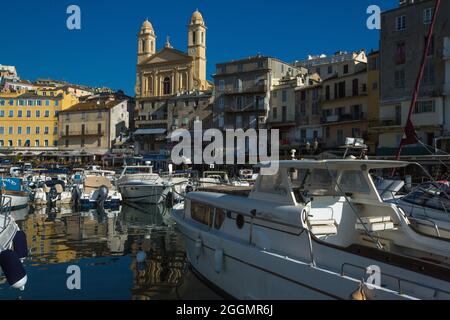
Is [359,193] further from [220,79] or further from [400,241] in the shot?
[220,79]

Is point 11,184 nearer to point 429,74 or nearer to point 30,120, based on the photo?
point 429,74

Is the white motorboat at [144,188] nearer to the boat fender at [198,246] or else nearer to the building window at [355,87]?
the boat fender at [198,246]

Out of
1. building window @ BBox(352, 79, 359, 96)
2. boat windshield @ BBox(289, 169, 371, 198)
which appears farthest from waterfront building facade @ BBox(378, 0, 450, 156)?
boat windshield @ BBox(289, 169, 371, 198)

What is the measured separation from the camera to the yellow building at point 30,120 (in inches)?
3063

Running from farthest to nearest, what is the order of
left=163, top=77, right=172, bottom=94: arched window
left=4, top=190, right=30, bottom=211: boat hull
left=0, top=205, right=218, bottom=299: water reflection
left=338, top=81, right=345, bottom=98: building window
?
left=163, top=77, right=172, bottom=94: arched window, left=338, top=81, right=345, bottom=98: building window, left=4, top=190, right=30, bottom=211: boat hull, left=0, top=205, right=218, bottom=299: water reflection

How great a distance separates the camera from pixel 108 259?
602 inches

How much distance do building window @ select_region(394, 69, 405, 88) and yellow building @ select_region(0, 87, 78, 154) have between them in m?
55.9

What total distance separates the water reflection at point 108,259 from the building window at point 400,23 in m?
28.7

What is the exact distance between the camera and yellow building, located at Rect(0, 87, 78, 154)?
7781cm

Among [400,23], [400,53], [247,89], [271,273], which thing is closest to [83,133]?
[247,89]

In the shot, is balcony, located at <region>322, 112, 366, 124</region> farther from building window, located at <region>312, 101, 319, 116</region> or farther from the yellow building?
the yellow building

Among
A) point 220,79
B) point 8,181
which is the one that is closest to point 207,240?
point 8,181

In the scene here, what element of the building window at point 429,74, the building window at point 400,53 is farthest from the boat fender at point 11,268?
the building window at point 400,53

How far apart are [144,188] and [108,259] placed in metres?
17.9
